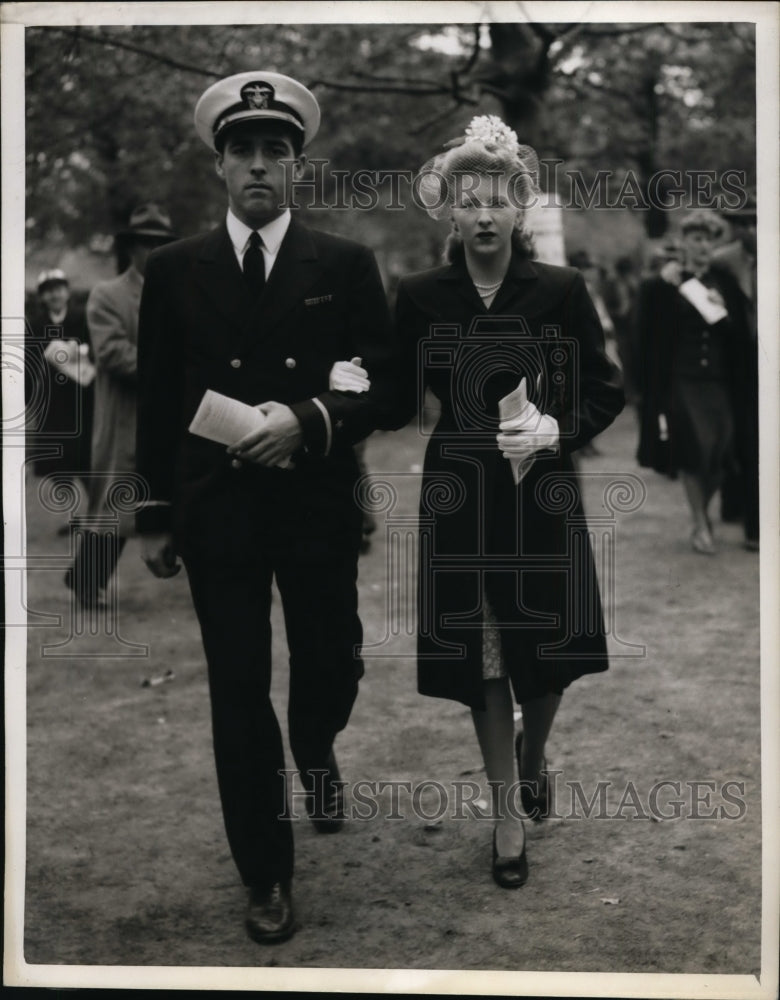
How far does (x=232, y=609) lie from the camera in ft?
14.2

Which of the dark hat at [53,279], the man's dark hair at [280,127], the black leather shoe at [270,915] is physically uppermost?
the dark hat at [53,279]

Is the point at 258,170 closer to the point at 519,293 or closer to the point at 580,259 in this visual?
the point at 519,293

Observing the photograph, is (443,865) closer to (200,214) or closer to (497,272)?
(497,272)

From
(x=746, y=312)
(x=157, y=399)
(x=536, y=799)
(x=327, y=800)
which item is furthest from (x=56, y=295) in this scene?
(x=536, y=799)

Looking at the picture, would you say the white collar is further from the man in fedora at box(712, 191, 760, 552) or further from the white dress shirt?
the man in fedora at box(712, 191, 760, 552)

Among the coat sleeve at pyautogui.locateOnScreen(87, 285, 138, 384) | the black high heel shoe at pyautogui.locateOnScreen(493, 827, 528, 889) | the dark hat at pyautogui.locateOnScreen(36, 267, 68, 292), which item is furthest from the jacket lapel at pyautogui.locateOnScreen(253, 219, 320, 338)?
the dark hat at pyautogui.locateOnScreen(36, 267, 68, 292)

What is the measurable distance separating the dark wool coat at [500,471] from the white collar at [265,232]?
42cm

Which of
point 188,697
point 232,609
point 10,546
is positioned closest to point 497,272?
point 232,609

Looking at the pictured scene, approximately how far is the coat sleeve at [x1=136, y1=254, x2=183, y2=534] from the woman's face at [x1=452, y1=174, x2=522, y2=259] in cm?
91

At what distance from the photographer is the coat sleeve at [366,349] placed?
4316mm

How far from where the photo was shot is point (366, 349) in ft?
14.4

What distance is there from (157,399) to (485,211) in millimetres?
1127

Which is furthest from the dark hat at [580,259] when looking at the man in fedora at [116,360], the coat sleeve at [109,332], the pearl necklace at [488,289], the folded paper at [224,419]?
the folded paper at [224,419]

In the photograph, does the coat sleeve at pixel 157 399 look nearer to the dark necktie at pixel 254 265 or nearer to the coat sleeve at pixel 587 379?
the dark necktie at pixel 254 265
